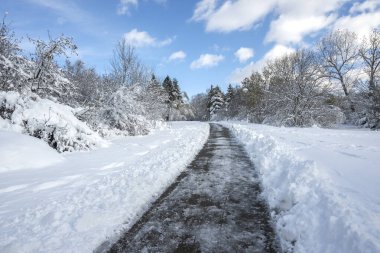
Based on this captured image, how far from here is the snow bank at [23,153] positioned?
8398 millimetres

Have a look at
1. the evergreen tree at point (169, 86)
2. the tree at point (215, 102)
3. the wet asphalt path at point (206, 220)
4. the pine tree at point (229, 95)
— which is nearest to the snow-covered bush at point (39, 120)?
the wet asphalt path at point (206, 220)

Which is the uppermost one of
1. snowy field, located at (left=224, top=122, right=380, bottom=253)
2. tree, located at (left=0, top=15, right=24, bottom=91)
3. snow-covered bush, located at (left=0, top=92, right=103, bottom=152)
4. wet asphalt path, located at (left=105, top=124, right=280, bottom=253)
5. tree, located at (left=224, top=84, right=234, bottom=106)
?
tree, located at (left=224, top=84, right=234, bottom=106)

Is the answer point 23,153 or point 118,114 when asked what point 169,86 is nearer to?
point 118,114

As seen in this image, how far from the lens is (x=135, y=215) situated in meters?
5.30

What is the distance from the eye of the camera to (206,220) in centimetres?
498

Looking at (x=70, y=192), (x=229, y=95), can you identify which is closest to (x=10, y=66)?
(x=70, y=192)

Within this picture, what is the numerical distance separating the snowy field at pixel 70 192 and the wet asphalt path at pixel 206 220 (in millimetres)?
405

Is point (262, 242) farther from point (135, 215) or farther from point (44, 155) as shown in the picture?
point (44, 155)

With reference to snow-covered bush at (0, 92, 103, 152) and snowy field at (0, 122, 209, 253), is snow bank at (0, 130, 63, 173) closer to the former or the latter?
snowy field at (0, 122, 209, 253)

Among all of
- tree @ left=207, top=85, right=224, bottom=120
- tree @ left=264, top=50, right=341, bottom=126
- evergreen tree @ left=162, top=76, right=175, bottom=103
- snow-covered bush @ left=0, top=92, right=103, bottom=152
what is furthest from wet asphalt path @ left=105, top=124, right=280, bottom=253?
tree @ left=207, top=85, right=224, bottom=120

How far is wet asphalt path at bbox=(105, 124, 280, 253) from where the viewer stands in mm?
4137

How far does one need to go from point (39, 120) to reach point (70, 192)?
19.1ft

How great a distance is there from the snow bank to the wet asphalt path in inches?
179

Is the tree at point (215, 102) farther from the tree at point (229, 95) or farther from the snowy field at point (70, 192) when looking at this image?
the snowy field at point (70, 192)
